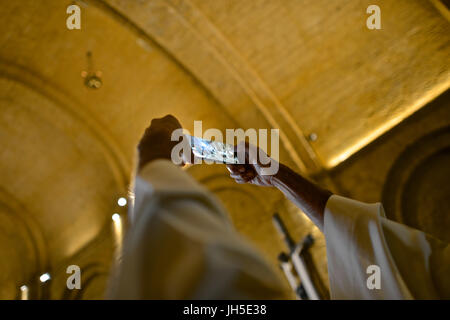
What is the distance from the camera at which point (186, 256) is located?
2.16ft

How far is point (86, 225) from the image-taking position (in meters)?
10.1

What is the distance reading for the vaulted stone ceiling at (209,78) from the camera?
7047 mm

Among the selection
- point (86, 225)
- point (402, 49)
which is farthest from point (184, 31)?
point (86, 225)

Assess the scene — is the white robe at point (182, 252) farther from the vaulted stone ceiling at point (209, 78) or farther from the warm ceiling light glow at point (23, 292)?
the warm ceiling light glow at point (23, 292)

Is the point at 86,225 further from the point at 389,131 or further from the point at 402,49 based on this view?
the point at 402,49

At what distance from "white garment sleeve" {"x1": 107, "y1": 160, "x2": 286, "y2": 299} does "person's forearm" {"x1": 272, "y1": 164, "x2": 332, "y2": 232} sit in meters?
0.66

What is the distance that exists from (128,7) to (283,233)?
5342 mm

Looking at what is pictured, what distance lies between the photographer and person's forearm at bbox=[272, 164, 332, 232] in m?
1.33

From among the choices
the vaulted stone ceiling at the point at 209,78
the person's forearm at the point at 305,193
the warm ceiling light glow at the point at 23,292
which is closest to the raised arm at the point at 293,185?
the person's forearm at the point at 305,193

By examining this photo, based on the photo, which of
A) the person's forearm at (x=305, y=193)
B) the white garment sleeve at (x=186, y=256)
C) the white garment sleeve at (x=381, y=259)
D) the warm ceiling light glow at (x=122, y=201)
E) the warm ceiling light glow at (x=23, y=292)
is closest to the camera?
the white garment sleeve at (x=186, y=256)

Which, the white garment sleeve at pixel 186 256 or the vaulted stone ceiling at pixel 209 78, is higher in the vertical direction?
the vaulted stone ceiling at pixel 209 78

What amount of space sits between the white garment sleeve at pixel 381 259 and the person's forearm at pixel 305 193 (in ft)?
0.41

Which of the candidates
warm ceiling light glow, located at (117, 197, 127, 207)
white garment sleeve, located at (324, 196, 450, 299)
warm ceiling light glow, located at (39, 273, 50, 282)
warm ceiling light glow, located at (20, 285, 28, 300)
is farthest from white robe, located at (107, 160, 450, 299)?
warm ceiling light glow, located at (20, 285, 28, 300)

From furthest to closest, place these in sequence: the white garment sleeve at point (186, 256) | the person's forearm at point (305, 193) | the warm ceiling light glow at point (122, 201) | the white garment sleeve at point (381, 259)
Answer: the warm ceiling light glow at point (122, 201) → the person's forearm at point (305, 193) → the white garment sleeve at point (381, 259) → the white garment sleeve at point (186, 256)
